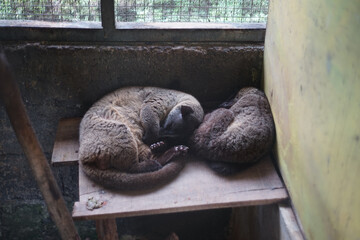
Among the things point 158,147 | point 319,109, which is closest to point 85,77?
point 158,147

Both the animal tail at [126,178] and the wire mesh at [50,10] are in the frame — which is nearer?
the animal tail at [126,178]

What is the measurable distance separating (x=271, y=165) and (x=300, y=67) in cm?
91

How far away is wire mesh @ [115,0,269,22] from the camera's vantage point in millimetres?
3467

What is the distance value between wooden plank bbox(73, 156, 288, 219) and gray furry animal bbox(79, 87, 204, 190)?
0.08m

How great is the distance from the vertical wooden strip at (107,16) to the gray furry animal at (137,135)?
526 millimetres

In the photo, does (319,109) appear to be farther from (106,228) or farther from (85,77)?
(85,77)

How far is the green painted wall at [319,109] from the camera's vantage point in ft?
6.50

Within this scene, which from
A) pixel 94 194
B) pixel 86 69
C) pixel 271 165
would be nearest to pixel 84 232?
pixel 94 194

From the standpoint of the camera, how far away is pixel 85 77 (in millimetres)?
3457

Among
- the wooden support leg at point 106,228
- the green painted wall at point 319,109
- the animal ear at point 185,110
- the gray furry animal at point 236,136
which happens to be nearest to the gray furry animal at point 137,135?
the animal ear at point 185,110

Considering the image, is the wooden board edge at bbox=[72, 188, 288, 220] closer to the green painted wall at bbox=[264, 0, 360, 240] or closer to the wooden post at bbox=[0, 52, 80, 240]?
the green painted wall at bbox=[264, 0, 360, 240]

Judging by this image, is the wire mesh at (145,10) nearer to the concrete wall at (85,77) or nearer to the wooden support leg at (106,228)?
the concrete wall at (85,77)

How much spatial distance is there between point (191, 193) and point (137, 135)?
697mm

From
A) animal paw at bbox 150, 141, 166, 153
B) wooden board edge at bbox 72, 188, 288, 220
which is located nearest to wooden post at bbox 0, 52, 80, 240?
wooden board edge at bbox 72, 188, 288, 220
